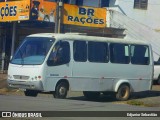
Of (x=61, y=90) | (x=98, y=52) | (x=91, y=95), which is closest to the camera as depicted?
(x=61, y=90)

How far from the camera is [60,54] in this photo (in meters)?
19.8

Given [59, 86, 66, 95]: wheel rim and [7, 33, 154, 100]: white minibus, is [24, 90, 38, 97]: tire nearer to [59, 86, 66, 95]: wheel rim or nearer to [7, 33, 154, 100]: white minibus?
[7, 33, 154, 100]: white minibus

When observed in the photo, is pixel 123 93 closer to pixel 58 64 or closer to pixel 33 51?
pixel 58 64

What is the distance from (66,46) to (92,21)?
13.5 m

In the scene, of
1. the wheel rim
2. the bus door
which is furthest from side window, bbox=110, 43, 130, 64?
the wheel rim

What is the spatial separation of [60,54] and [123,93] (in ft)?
13.8

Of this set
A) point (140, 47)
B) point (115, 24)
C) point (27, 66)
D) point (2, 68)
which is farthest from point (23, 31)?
point (27, 66)

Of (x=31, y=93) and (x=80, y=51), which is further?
(x=80, y=51)

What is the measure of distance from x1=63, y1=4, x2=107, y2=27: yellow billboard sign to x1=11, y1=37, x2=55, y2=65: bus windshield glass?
11.6 meters

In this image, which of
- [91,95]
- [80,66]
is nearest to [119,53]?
[91,95]

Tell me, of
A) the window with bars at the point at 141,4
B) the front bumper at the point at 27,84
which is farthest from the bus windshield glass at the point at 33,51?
the window with bars at the point at 141,4

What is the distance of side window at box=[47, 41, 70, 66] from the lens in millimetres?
19531

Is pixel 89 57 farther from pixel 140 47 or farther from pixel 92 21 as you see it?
pixel 92 21

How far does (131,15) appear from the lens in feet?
120
